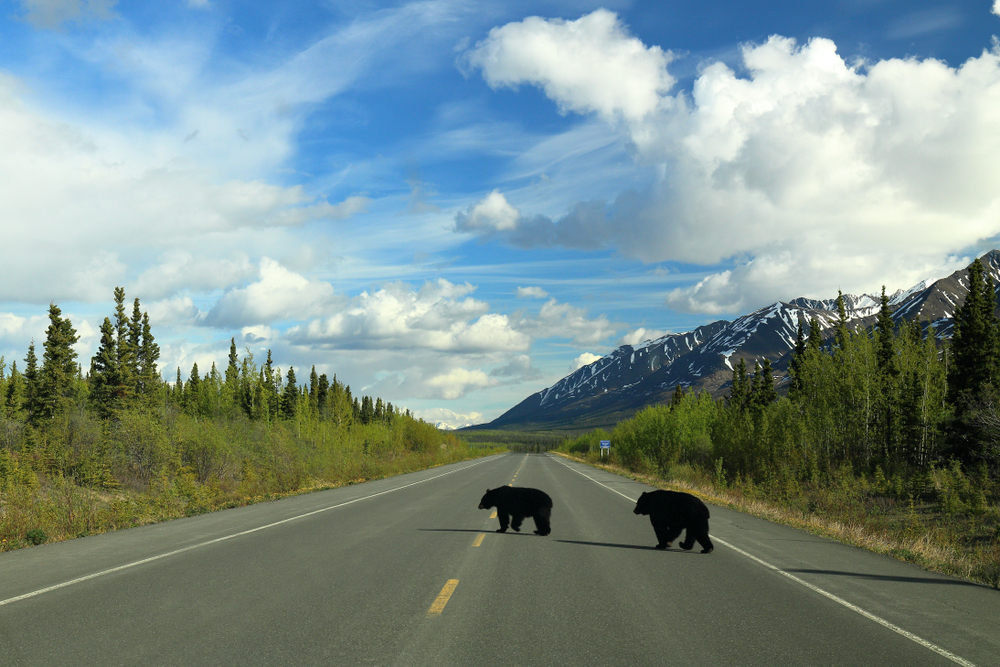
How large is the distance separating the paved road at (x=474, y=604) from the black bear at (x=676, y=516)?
0.96 ft

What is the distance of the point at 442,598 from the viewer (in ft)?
25.1

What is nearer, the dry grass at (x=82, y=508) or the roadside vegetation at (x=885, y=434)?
the dry grass at (x=82, y=508)

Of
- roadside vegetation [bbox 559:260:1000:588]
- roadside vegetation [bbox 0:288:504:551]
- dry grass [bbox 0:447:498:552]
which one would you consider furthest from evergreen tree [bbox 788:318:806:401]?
dry grass [bbox 0:447:498:552]

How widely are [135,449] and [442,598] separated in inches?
1169

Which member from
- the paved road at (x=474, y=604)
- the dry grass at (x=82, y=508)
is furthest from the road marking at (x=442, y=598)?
the dry grass at (x=82, y=508)

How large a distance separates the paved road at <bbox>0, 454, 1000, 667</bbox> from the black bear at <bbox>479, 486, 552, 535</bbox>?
38 centimetres

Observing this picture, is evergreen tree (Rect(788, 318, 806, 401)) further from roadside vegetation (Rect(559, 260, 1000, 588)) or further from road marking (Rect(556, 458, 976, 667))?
road marking (Rect(556, 458, 976, 667))

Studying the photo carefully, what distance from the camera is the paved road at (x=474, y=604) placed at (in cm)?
562

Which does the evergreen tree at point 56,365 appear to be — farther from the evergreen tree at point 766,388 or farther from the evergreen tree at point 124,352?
the evergreen tree at point 766,388

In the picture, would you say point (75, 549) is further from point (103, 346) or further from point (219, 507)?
point (103, 346)

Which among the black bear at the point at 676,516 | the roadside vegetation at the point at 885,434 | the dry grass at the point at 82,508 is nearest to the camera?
the black bear at the point at 676,516

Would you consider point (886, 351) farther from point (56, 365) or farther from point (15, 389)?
point (15, 389)

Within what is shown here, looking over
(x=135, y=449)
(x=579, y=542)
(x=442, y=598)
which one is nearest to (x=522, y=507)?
(x=579, y=542)

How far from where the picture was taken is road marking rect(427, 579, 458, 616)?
277 inches
